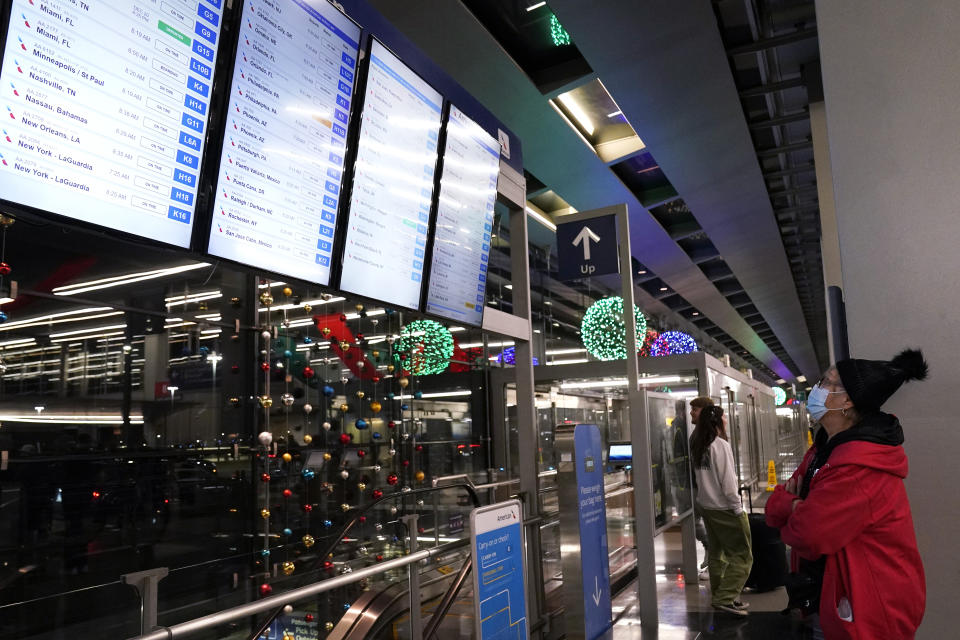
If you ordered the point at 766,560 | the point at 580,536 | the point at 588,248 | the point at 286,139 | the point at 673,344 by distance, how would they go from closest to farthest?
the point at 286,139 < the point at 580,536 < the point at 588,248 < the point at 766,560 < the point at 673,344

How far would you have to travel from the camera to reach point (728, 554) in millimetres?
6258

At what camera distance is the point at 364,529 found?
8453mm

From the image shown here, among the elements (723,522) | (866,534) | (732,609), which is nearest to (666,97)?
(723,522)

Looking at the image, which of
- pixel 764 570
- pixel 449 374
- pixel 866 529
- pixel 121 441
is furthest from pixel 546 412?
pixel 866 529

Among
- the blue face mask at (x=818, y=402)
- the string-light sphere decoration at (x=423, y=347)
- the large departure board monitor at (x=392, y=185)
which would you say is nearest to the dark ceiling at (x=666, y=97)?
the large departure board monitor at (x=392, y=185)

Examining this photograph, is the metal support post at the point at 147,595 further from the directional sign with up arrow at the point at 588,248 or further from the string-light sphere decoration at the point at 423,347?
the string-light sphere decoration at the point at 423,347

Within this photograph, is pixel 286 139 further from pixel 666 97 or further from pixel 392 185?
pixel 666 97

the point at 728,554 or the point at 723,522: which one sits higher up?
the point at 723,522

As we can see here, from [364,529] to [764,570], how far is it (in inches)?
171

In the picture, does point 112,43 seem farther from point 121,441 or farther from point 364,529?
point 364,529

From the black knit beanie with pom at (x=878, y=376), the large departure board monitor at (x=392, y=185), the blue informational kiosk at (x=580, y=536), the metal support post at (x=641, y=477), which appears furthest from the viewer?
the metal support post at (x=641, y=477)

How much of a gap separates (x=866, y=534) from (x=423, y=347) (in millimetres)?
6051

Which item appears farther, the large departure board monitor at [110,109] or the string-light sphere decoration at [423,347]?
the string-light sphere decoration at [423,347]

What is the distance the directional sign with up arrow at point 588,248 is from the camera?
627 cm
